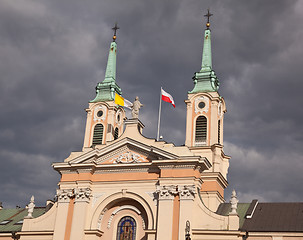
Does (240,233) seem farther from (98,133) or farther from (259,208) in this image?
(98,133)

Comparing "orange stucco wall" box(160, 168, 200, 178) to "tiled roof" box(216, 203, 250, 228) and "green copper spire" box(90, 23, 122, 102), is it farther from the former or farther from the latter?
"green copper spire" box(90, 23, 122, 102)

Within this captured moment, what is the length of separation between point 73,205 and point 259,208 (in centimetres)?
1594

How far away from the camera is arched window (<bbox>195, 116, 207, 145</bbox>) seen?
45.7 meters

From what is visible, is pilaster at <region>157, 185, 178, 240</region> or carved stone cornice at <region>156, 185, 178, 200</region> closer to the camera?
pilaster at <region>157, 185, 178, 240</region>

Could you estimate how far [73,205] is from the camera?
1458 inches

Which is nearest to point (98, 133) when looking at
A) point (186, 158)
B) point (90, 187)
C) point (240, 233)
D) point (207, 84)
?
point (207, 84)

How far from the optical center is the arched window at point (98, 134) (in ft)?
181

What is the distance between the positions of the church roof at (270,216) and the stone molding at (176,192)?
18.3ft

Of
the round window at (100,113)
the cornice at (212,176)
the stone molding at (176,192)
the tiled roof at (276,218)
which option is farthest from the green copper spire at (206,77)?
the stone molding at (176,192)

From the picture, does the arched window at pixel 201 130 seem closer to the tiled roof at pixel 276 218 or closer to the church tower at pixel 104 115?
the tiled roof at pixel 276 218

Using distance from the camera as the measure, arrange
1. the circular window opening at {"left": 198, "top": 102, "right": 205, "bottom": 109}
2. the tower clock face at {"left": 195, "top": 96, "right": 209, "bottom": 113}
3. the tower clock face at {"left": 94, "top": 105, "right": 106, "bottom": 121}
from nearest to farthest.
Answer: the tower clock face at {"left": 195, "top": 96, "right": 209, "bottom": 113}, the circular window opening at {"left": 198, "top": 102, "right": 205, "bottom": 109}, the tower clock face at {"left": 94, "top": 105, "right": 106, "bottom": 121}

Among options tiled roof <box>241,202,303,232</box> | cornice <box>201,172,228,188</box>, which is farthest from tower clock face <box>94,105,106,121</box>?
tiled roof <box>241,202,303,232</box>

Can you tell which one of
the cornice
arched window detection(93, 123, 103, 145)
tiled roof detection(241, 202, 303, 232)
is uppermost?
arched window detection(93, 123, 103, 145)

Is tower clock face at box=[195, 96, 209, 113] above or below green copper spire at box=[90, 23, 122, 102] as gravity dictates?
below
